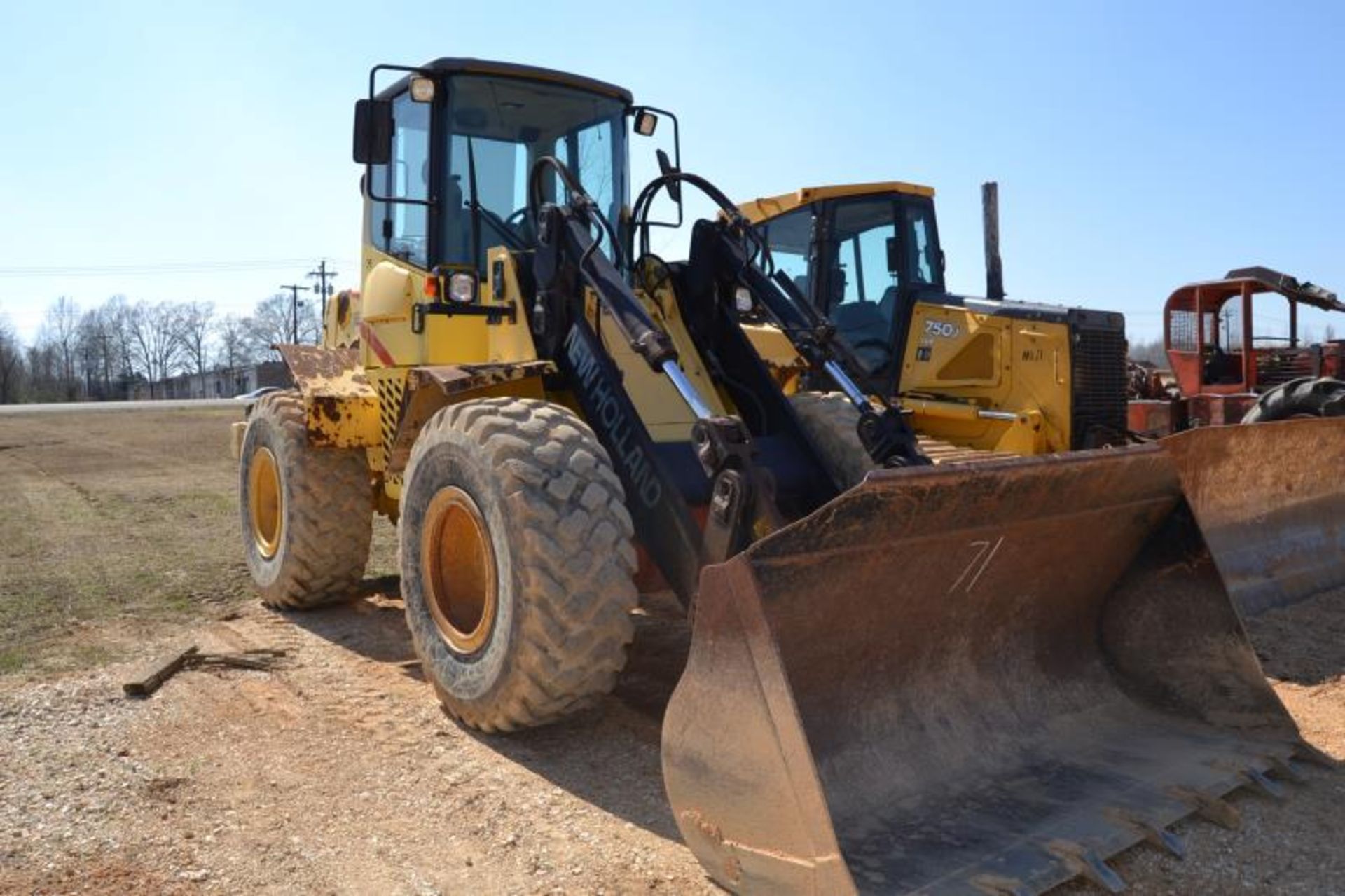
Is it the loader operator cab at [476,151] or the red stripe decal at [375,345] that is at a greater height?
the loader operator cab at [476,151]

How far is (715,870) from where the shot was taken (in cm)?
309

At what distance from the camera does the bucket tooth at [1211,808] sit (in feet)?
11.3

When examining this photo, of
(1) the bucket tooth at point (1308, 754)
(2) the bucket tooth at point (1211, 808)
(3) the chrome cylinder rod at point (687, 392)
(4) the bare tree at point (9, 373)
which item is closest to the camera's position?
(2) the bucket tooth at point (1211, 808)

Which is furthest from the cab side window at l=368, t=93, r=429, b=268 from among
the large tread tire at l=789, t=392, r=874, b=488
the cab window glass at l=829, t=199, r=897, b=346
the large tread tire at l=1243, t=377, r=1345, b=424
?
the large tread tire at l=1243, t=377, r=1345, b=424

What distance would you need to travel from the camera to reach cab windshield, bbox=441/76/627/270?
5.67 meters

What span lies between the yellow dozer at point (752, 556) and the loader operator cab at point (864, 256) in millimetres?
3805

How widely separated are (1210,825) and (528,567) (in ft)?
7.63

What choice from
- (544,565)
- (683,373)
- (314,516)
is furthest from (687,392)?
(314,516)

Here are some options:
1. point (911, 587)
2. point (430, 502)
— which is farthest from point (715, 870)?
point (430, 502)

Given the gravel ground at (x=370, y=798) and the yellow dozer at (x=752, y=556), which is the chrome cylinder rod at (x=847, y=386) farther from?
the gravel ground at (x=370, y=798)

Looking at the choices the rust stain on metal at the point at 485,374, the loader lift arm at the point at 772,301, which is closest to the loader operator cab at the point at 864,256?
the loader lift arm at the point at 772,301

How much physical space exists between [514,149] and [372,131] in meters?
0.77

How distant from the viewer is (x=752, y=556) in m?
3.16

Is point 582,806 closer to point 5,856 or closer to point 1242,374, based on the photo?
point 5,856
